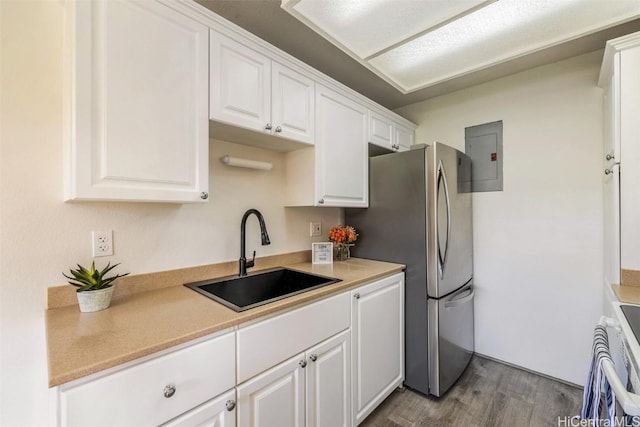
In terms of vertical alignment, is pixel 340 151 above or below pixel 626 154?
above

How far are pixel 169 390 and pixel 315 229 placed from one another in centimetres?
152

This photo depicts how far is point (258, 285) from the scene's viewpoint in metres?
1.69

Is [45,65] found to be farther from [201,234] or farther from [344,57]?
[344,57]

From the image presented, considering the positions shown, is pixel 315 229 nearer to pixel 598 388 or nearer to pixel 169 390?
pixel 169 390

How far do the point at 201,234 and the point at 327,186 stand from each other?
86cm

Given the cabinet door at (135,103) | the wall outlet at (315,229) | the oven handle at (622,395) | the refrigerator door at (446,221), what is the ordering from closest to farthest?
the oven handle at (622,395)
the cabinet door at (135,103)
the refrigerator door at (446,221)
the wall outlet at (315,229)

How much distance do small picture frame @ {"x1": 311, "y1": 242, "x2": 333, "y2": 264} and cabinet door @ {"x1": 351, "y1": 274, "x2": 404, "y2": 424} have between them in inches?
18.9

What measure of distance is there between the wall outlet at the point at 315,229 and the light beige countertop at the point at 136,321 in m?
0.72

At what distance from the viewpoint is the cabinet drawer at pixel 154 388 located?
27.4 inches

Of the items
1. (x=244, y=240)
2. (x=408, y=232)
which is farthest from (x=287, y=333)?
(x=408, y=232)

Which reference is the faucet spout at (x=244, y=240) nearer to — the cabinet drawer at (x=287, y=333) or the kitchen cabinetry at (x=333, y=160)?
the kitchen cabinetry at (x=333, y=160)

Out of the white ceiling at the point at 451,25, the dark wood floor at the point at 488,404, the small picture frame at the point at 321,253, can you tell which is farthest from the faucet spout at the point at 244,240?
the dark wood floor at the point at 488,404

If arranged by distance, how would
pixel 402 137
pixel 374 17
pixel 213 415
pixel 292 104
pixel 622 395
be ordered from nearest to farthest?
pixel 622 395 → pixel 213 415 → pixel 374 17 → pixel 292 104 → pixel 402 137

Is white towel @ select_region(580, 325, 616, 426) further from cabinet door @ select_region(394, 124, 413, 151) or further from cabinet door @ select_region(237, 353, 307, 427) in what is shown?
cabinet door @ select_region(394, 124, 413, 151)
